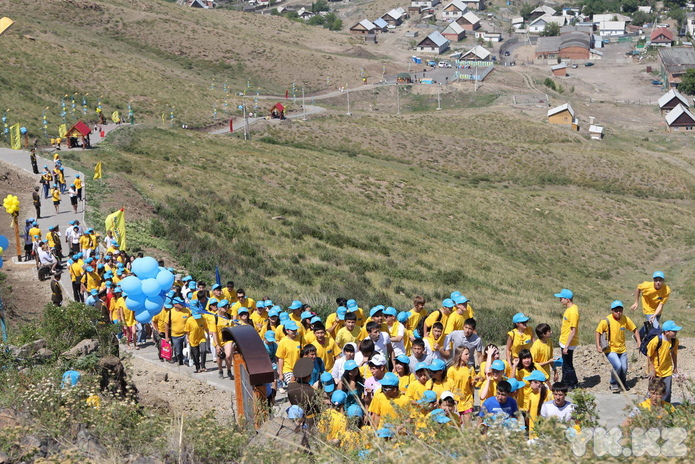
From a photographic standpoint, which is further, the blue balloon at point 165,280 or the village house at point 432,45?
the village house at point 432,45

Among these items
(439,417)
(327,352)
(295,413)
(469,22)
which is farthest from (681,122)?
(439,417)

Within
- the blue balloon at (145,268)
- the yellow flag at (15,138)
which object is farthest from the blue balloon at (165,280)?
the yellow flag at (15,138)

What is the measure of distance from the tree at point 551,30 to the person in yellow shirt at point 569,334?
145 meters

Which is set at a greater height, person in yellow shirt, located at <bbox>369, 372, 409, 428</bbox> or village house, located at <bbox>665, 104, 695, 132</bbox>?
person in yellow shirt, located at <bbox>369, 372, 409, 428</bbox>

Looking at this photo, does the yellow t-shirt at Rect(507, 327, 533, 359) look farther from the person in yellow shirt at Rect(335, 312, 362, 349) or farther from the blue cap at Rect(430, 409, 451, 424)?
the blue cap at Rect(430, 409, 451, 424)

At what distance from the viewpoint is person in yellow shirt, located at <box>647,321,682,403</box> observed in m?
11.6

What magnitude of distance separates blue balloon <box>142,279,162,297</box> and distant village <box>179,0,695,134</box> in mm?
94073

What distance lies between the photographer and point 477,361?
40.5 feet

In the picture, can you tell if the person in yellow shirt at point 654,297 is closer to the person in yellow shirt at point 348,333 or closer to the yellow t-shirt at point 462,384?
the person in yellow shirt at point 348,333

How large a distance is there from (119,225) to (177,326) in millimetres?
8338

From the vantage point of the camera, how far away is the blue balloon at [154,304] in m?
12.9

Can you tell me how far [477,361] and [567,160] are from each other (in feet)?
193

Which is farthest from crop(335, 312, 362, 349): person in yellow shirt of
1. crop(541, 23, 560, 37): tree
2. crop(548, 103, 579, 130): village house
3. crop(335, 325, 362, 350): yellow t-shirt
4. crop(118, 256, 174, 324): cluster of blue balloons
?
crop(541, 23, 560, 37): tree

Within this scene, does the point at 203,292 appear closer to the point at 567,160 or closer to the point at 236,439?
the point at 236,439
